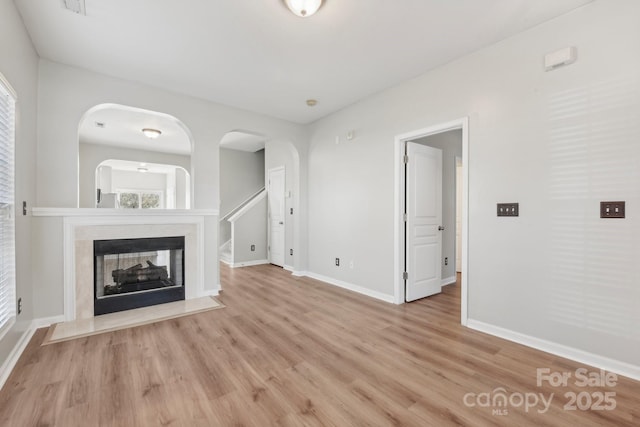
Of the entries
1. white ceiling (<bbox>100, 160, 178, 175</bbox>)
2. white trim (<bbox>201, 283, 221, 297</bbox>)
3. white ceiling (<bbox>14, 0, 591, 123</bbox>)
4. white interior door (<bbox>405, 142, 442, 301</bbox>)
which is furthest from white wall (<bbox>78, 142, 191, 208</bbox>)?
white interior door (<bbox>405, 142, 442, 301</bbox>)

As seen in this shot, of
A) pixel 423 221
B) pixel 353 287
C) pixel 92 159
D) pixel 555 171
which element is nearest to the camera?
pixel 555 171

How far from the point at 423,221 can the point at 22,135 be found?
168 inches

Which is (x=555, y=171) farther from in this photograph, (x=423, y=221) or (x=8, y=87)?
(x=8, y=87)

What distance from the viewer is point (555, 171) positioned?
2.31 metres

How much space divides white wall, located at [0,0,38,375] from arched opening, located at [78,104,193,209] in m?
0.57

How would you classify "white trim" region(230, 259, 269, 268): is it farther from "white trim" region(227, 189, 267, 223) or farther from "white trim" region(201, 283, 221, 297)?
"white trim" region(201, 283, 221, 297)

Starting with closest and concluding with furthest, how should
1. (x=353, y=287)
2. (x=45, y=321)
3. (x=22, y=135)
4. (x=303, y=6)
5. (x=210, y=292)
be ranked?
(x=303, y=6) → (x=22, y=135) → (x=45, y=321) → (x=210, y=292) → (x=353, y=287)

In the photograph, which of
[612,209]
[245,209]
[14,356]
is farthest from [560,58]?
[245,209]

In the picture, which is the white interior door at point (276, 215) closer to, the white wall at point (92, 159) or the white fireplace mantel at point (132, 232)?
the white fireplace mantel at point (132, 232)

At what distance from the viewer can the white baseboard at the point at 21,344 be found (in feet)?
6.37

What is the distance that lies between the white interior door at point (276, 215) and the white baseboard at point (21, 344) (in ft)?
12.0

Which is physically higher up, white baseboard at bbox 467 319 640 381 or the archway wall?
the archway wall

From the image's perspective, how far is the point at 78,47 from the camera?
2.71 meters

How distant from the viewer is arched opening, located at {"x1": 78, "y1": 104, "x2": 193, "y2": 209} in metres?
4.84
